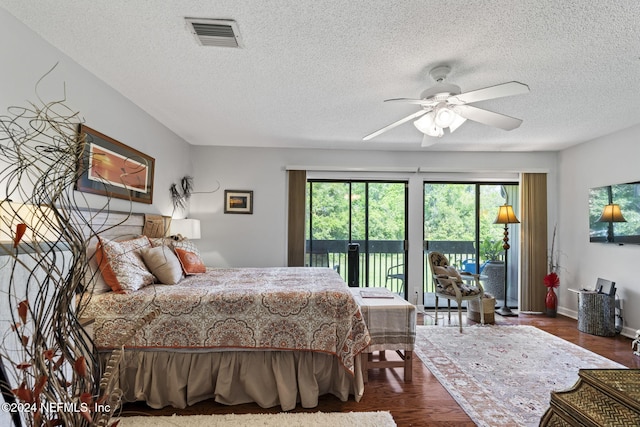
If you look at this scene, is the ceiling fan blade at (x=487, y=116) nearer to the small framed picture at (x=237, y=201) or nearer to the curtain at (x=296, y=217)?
the curtain at (x=296, y=217)

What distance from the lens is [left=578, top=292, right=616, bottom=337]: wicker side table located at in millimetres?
3840

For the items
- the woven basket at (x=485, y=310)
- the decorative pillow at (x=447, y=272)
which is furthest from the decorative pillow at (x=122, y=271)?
the woven basket at (x=485, y=310)

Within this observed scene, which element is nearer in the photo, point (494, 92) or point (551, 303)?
point (494, 92)

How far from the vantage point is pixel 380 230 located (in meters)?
5.09

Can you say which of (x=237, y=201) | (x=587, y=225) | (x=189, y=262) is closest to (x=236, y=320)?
(x=189, y=262)

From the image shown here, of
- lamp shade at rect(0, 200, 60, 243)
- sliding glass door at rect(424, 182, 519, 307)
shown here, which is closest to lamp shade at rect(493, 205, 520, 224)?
sliding glass door at rect(424, 182, 519, 307)

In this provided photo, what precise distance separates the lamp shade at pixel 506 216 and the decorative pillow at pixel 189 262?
4093mm

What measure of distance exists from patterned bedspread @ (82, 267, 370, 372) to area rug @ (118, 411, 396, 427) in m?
0.34

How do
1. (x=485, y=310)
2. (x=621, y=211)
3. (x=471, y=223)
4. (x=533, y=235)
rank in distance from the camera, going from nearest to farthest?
(x=621, y=211), (x=485, y=310), (x=533, y=235), (x=471, y=223)

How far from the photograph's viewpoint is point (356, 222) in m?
5.06

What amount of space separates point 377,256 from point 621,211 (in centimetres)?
306

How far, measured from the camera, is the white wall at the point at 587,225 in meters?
3.80

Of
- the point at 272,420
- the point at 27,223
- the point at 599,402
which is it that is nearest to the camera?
the point at 599,402

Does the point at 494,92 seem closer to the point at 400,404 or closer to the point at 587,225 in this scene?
the point at 400,404
